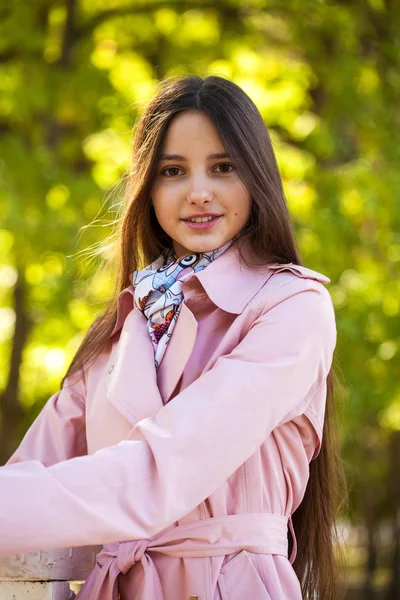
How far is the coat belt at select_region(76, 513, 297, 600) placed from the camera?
2404 millimetres

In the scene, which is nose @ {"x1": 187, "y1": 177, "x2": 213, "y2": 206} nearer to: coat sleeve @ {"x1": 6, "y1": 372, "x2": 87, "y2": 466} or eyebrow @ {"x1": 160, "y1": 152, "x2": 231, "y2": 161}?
eyebrow @ {"x1": 160, "y1": 152, "x2": 231, "y2": 161}

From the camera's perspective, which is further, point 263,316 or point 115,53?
point 115,53

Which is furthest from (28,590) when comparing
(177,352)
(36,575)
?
(177,352)

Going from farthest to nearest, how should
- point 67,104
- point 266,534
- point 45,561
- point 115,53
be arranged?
point 115,53 < point 67,104 < point 266,534 < point 45,561

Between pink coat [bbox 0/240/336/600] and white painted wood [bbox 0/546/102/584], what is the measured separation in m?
0.06

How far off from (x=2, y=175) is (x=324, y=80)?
3.12 m

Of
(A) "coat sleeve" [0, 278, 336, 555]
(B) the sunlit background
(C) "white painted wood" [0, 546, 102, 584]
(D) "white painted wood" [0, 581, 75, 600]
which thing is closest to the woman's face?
(A) "coat sleeve" [0, 278, 336, 555]

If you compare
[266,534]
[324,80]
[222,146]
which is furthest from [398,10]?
[266,534]

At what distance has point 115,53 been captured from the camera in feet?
32.4

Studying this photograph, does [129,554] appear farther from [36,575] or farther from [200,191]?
[200,191]

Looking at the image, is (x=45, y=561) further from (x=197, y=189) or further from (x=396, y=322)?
(x=396, y=322)

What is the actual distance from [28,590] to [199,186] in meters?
1.11

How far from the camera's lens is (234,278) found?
2668 mm

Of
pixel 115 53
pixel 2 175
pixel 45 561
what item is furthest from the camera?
pixel 115 53
